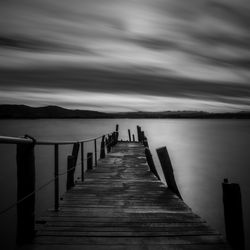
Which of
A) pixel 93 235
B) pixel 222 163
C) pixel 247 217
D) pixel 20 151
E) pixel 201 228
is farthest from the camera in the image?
pixel 222 163

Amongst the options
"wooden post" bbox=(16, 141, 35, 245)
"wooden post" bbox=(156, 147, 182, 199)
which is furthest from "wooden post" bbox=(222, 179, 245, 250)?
"wooden post" bbox=(156, 147, 182, 199)

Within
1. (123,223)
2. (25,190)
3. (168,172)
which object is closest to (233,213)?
(123,223)

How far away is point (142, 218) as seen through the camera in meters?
4.34

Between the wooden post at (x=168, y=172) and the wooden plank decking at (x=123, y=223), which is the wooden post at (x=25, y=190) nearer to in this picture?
the wooden plank decking at (x=123, y=223)

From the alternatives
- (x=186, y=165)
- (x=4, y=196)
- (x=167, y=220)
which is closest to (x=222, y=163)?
(x=186, y=165)

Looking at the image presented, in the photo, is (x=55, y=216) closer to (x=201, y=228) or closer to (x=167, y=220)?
(x=167, y=220)

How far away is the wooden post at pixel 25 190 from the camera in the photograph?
321cm

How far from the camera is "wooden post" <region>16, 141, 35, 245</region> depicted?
10.5ft

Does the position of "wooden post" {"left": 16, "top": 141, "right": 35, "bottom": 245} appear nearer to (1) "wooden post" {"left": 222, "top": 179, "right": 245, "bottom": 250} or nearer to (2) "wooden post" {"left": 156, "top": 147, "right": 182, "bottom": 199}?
(1) "wooden post" {"left": 222, "top": 179, "right": 245, "bottom": 250}

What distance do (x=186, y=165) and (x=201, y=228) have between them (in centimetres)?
2813

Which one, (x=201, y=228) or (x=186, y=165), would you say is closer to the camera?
(x=201, y=228)

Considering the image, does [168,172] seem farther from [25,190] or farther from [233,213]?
[25,190]

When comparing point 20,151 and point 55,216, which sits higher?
point 20,151

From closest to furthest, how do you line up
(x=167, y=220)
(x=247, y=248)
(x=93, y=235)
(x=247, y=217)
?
(x=93, y=235), (x=167, y=220), (x=247, y=248), (x=247, y=217)
